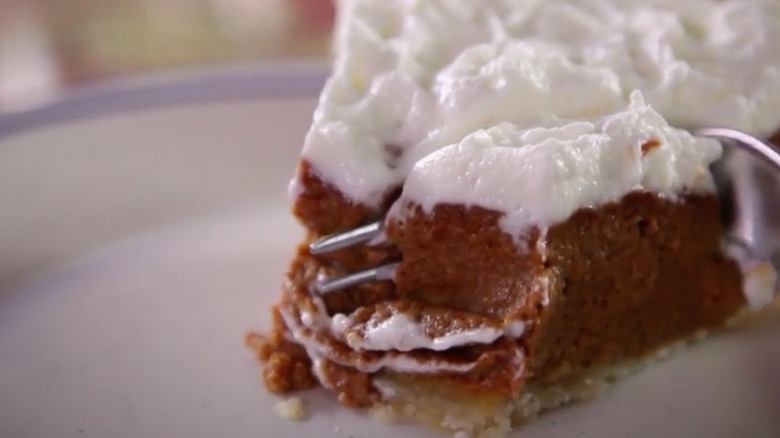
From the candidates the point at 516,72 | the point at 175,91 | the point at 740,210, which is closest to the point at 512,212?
the point at 516,72

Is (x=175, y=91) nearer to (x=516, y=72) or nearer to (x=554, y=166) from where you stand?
(x=516, y=72)

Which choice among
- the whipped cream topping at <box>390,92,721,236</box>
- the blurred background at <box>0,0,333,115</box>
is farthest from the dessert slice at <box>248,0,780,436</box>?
the blurred background at <box>0,0,333,115</box>

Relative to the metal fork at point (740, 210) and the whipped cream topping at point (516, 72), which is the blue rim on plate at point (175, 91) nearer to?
the whipped cream topping at point (516, 72)

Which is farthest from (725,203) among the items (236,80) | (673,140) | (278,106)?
(236,80)

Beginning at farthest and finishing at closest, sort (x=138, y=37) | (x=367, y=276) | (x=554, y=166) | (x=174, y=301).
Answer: (x=138, y=37)
(x=174, y=301)
(x=367, y=276)
(x=554, y=166)

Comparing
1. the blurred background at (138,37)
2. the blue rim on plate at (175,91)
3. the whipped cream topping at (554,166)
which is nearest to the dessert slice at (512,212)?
the whipped cream topping at (554,166)

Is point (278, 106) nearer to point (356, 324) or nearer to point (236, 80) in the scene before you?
point (236, 80)
